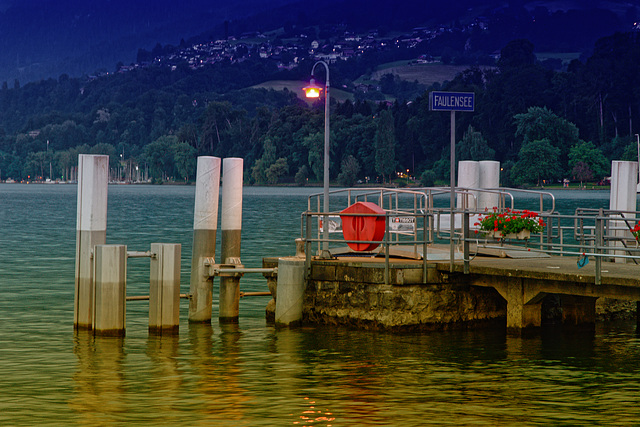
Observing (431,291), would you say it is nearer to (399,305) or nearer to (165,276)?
(399,305)

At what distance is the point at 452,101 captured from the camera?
17.3m

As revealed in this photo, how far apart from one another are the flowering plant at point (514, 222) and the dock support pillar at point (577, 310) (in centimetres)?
198

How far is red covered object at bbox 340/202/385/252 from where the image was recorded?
18141 mm

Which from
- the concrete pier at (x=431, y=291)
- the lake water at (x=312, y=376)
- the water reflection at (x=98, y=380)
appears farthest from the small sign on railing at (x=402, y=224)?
the water reflection at (x=98, y=380)

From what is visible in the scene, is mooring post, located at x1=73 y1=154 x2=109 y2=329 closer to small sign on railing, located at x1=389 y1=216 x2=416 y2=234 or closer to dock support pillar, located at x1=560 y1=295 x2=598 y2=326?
small sign on railing, located at x1=389 y1=216 x2=416 y2=234

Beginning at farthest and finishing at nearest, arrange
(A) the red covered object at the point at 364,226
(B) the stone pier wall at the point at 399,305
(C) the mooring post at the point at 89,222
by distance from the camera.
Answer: (A) the red covered object at the point at 364,226
(B) the stone pier wall at the point at 399,305
(C) the mooring post at the point at 89,222

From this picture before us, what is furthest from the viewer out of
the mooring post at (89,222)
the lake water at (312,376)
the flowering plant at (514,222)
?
the flowering plant at (514,222)

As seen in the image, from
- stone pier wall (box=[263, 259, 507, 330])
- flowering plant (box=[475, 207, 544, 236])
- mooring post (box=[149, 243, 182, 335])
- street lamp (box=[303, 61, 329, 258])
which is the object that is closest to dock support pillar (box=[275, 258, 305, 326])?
stone pier wall (box=[263, 259, 507, 330])

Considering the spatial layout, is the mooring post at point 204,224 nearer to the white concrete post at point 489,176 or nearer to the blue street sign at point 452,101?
the blue street sign at point 452,101

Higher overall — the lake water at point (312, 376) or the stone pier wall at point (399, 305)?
the stone pier wall at point (399, 305)

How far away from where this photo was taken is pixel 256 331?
19.1 m

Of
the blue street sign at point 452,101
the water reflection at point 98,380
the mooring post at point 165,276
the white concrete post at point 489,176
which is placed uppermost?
the blue street sign at point 452,101

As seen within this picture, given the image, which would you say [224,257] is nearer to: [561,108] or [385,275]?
[385,275]

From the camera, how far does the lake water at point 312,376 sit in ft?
41.0
